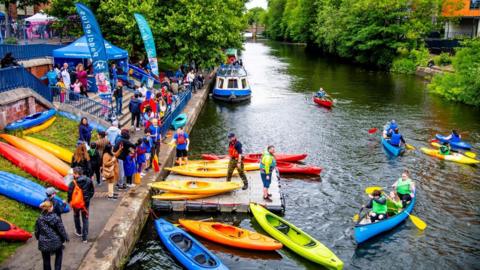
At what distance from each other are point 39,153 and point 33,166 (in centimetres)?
104

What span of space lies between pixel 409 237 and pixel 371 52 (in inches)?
2038

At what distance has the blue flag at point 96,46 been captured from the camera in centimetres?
1762

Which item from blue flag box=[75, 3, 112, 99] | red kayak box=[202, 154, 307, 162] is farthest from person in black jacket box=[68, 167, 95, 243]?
red kayak box=[202, 154, 307, 162]

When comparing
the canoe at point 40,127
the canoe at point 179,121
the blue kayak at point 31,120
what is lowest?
the canoe at point 179,121

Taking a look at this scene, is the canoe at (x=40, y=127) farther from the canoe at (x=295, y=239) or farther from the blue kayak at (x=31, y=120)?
the canoe at (x=295, y=239)

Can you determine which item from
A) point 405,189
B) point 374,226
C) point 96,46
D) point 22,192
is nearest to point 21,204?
point 22,192

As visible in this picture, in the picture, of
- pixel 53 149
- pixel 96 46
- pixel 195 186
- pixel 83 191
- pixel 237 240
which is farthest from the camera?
pixel 96 46

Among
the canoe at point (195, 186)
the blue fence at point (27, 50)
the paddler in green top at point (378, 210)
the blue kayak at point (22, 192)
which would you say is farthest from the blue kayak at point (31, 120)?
the paddler in green top at point (378, 210)

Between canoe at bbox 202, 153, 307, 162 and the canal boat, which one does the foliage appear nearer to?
the canal boat

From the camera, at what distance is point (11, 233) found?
32.9ft

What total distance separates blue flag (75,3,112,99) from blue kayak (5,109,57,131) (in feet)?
7.42

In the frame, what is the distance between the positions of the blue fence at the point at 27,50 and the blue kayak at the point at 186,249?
40.3 ft

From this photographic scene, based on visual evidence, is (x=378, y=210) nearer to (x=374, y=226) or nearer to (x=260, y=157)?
(x=374, y=226)

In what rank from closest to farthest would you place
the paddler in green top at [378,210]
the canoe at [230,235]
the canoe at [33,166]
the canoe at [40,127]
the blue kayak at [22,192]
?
the blue kayak at [22,192], the canoe at [230,235], the canoe at [33,166], the paddler in green top at [378,210], the canoe at [40,127]
